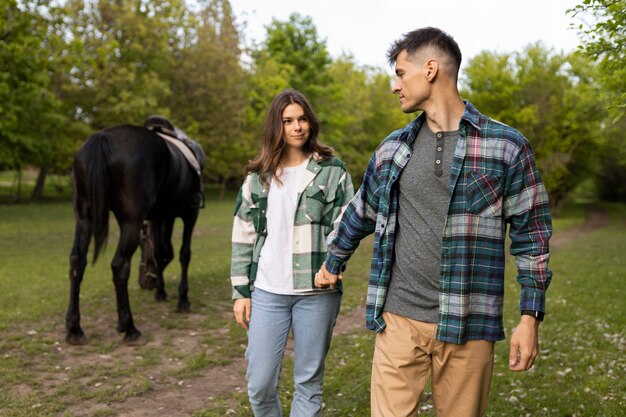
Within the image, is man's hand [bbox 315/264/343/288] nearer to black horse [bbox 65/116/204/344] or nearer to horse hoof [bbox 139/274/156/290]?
black horse [bbox 65/116/204/344]

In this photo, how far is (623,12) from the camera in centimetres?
443

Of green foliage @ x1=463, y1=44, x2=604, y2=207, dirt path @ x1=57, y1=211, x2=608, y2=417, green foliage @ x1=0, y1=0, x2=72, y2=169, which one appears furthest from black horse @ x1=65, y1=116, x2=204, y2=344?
green foliage @ x1=463, y1=44, x2=604, y2=207

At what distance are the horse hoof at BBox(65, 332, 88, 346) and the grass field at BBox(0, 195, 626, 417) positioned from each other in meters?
0.11

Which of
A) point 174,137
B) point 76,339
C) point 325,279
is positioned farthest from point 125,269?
point 325,279

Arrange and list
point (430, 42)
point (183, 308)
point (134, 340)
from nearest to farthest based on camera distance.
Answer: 1. point (430, 42)
2. point (134, 340)
3. point (183, 308)

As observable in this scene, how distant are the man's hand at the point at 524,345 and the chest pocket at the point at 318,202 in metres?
1.32

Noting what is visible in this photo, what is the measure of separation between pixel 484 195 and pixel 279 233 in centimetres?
129

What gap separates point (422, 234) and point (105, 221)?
4611mm

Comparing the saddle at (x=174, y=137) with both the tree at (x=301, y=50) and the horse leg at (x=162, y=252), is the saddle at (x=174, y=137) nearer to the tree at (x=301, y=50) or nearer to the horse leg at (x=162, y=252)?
the horse leg at (x=162, y=252)

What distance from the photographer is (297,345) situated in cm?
A: 318

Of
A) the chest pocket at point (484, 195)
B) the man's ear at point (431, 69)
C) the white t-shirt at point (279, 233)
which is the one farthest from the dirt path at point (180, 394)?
the man's ear at point (431, 69)

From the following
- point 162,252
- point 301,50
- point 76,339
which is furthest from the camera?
point 301,50

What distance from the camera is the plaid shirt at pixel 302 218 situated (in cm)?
323

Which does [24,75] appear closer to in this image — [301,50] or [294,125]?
[294,125]
